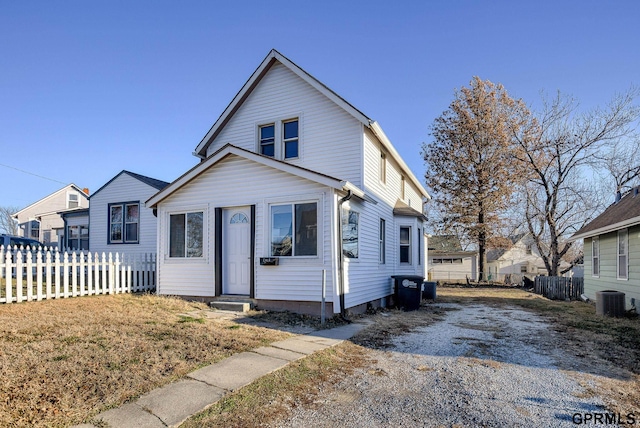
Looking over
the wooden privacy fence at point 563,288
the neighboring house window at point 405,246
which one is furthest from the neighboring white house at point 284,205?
the wooden privacy fence at point 563,288

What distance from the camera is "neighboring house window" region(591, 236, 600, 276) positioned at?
1443cm

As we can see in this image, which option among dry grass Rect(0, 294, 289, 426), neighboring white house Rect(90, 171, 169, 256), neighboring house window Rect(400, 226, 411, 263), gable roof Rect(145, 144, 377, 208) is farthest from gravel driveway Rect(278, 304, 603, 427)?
neighboring white house Rect(90, 171, 169, 256)

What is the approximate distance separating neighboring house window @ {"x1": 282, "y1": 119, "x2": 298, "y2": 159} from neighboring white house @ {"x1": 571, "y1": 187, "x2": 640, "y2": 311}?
9765 mm

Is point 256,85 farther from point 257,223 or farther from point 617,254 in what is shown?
point 617,254

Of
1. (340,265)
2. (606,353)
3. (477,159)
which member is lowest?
(606,353)

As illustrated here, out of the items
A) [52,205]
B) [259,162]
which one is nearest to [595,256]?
[259,162]

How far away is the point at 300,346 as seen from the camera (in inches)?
242

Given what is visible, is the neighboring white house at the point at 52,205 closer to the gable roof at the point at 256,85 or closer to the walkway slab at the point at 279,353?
the gable roof at the point at 256,85

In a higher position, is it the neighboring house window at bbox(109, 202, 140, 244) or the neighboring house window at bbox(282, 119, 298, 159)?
the neighboring house window at bbox(282, 119, 298, 159)

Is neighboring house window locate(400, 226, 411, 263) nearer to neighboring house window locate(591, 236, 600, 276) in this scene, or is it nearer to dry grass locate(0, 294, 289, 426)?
neighboring house window locate(591, 236, 600, 276)

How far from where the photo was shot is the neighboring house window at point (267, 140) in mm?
12182

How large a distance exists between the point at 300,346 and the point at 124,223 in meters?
14.6

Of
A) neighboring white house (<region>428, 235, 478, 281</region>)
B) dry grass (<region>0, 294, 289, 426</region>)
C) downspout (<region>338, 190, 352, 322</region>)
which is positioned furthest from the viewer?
neighboring white house (<region>428, 235, 478, 281</region>)

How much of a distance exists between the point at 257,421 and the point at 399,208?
11.7m
